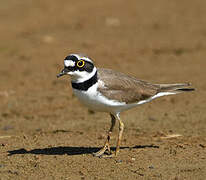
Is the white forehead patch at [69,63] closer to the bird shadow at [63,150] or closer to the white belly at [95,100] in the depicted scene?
the white belly at [95,100]

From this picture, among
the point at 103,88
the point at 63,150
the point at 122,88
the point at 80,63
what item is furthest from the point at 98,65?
the point at 80,63

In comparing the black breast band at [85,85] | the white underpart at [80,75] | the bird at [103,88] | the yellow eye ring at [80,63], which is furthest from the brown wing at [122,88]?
the yellow eye ring at [80,63]

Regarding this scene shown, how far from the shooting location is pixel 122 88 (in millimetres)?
7695

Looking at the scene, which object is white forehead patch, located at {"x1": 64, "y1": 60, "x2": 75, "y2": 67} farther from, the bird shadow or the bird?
the bird shadow

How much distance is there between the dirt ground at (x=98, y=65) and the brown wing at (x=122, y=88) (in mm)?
936

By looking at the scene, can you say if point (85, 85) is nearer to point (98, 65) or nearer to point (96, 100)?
point (96, 100)

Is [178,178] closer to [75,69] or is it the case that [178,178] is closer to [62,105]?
[75,69]

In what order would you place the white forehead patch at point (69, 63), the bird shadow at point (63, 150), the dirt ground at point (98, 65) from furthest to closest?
the bird shadow at point (63, 150)
the dirt ground at point (98, 65)
the white forehead patch at point (69, 63)

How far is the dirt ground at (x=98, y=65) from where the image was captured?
24.2 ft

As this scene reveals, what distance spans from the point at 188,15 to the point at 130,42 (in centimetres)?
386

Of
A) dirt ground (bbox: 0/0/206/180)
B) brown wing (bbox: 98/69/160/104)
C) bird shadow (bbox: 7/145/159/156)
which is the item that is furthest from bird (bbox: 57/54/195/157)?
dirt ground (bbox: 0/0/206/180)

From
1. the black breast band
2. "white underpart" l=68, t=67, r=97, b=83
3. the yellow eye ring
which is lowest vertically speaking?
the black breast band

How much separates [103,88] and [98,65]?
23.6 feet

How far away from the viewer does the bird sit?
7.23m
